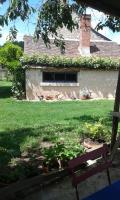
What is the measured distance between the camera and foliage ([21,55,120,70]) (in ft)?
95.8

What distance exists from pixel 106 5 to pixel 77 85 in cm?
2356

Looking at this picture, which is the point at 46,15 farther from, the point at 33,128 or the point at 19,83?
the point at 19,83

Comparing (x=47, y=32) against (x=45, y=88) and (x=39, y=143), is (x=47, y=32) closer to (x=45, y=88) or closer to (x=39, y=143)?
(x=39, y=143)

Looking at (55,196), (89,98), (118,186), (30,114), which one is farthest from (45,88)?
(118,186)

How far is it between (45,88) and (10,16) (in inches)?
757

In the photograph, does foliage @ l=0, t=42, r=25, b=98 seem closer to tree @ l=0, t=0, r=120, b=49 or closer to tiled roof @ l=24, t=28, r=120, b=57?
tiled roof @ l=24, t=28, r=120, b=57

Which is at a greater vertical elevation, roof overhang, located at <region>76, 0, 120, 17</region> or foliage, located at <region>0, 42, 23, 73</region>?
roof overhang, located at <region>76, 0, 120, 17</region>

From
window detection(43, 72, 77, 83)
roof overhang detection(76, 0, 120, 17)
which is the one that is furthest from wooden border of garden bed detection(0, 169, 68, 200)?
window detection(43, 72, 77, 83)

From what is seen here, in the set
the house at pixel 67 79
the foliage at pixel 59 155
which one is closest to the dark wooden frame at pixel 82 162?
the foliage at pixel 59 155

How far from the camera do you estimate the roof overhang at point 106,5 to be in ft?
22.8

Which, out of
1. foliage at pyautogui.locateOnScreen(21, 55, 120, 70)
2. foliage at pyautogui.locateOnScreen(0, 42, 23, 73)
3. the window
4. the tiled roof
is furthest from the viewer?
foliage at pyautogui.locateOnScreen(0, 42, 23, 73)

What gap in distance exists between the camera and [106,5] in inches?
285

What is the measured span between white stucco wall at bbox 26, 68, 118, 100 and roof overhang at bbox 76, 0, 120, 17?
22.3m

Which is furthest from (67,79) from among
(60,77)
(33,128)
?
(33,128)
